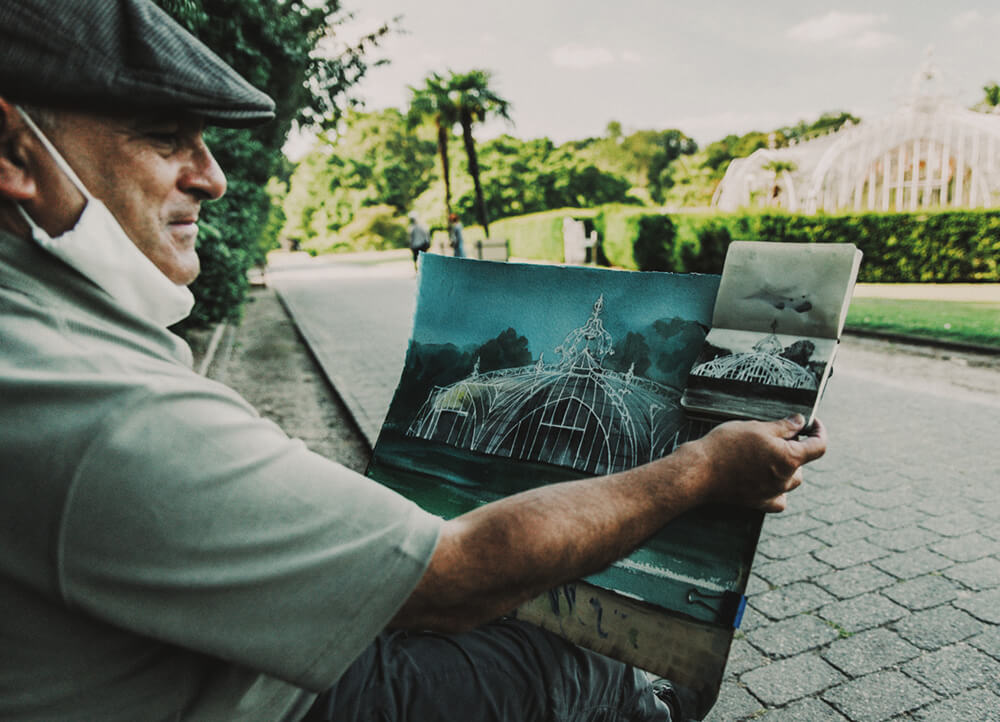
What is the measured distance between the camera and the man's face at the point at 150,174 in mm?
947

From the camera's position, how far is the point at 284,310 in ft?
51.8

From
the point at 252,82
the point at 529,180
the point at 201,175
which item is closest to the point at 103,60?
→ the point at 201,175

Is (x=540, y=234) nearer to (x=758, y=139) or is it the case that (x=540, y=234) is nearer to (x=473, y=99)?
(x=473, y=99)

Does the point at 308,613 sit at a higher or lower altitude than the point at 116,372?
Answer: lower

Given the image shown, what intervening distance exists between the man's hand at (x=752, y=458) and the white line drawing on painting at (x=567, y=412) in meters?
0.21

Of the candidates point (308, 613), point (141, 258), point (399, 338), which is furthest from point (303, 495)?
Answer: point (399, 338)

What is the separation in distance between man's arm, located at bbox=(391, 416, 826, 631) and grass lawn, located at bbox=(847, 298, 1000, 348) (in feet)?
30.5

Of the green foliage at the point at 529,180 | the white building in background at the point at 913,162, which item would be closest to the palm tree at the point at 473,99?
the white building in background at the point at 913,162

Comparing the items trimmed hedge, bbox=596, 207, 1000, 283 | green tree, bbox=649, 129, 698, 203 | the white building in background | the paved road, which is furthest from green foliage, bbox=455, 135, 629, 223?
the paved road

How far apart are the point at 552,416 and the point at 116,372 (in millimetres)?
950

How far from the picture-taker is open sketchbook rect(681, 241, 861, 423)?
4.10 ft

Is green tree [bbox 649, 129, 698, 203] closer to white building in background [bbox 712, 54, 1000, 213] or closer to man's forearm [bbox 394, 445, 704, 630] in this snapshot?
white building in background [bbox 712, 54, 1000, 213]

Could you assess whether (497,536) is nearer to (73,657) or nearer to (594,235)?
(73,657)

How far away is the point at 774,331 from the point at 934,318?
11546mm
